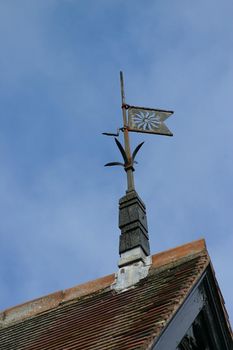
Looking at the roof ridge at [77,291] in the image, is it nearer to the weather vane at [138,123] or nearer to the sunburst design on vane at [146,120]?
the weather vane at [138,123]

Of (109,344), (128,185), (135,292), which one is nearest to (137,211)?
(128,185)

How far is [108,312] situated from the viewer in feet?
23.6

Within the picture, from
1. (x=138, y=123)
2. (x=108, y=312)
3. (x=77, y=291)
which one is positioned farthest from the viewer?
(x=138, y=123)

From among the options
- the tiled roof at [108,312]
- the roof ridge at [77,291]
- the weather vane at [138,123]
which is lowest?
the tiled roof at [108,312]

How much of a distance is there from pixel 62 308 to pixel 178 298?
1.98 metres

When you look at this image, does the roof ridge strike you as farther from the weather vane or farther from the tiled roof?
the weather vane

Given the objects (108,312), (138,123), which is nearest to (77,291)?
(108,312)

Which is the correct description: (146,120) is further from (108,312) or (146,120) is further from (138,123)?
(108,312)

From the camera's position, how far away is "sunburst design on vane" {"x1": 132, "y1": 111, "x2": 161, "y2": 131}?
1081cm

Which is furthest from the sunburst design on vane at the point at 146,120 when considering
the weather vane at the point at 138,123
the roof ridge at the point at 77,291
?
the roof ridge at the point at 77,291

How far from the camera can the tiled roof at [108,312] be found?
629 centimetres

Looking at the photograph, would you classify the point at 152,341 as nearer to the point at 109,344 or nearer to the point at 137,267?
the point at 109,344

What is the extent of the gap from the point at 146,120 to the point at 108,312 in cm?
440

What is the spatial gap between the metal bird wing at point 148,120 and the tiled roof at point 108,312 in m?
3.04
